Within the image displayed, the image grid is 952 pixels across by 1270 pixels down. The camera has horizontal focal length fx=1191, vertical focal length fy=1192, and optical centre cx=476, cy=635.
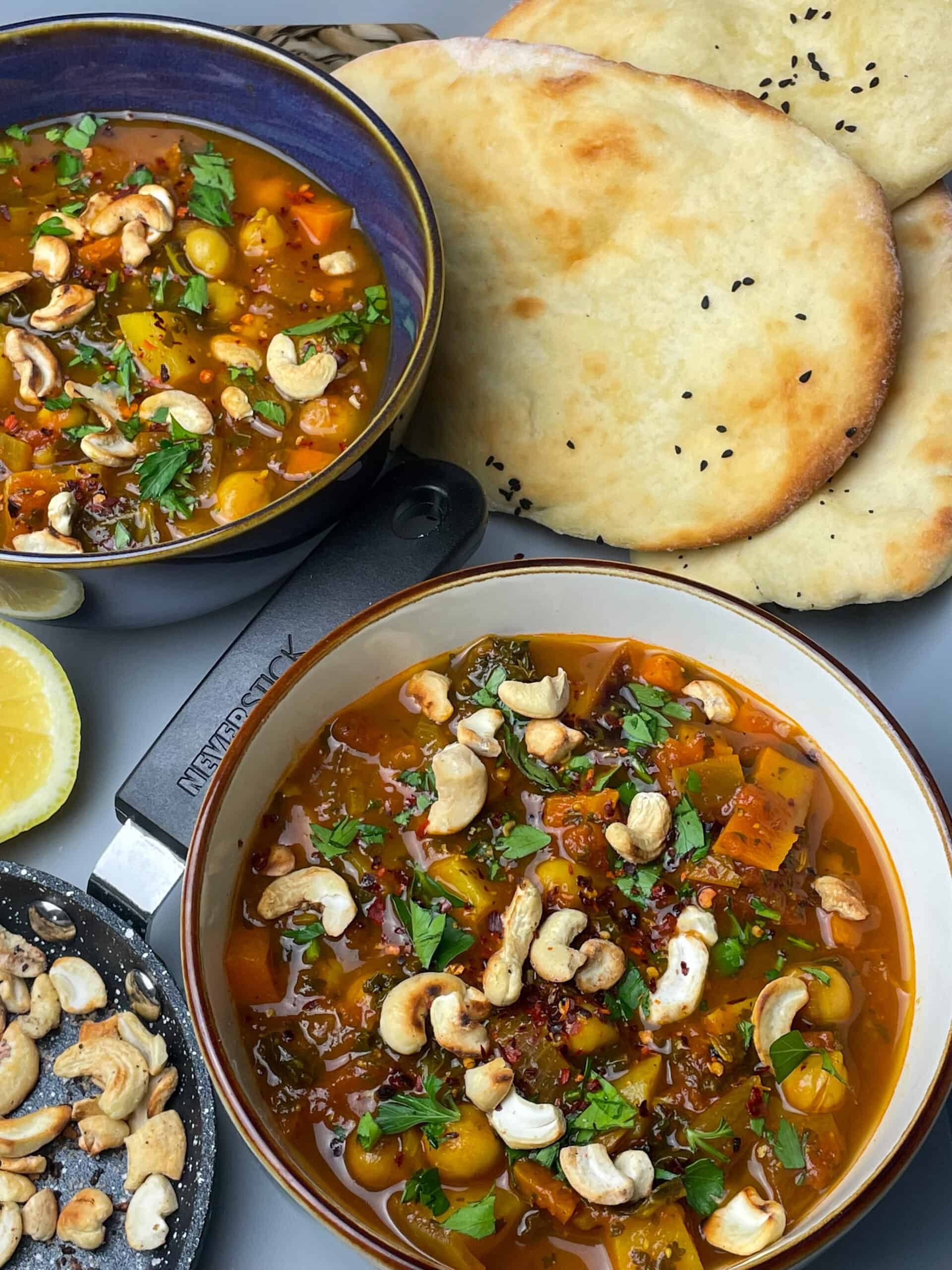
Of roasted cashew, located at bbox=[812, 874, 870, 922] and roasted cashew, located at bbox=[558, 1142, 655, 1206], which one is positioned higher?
roasted cashew, located at bbox=[812, 874, 870, 922]

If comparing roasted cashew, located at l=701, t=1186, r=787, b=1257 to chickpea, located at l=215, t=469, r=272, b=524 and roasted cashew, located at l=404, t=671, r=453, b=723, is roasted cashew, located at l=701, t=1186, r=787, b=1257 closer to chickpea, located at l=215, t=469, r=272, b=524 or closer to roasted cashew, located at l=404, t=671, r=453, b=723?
roasted cashew, located at l=404, t=671, r=453, b=723

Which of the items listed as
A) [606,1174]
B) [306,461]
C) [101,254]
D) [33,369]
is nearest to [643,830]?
[606,1174]

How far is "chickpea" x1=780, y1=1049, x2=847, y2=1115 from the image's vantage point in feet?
6.39

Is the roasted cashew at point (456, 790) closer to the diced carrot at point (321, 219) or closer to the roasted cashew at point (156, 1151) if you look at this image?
the roasted cashew at point (156, 1151)

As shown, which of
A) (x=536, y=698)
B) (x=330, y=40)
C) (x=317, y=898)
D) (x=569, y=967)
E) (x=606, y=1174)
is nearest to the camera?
(x=606, y=1174)

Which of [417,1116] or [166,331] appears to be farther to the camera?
[166,331]

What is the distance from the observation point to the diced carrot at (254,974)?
201cm

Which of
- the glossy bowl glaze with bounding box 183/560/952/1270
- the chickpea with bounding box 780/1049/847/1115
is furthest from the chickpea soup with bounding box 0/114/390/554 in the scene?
the chickpea with bounding box 780/1049/847/1115

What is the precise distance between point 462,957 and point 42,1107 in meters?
0.98

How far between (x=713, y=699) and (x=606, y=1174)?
0.85 meters

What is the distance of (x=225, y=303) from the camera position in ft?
8.39

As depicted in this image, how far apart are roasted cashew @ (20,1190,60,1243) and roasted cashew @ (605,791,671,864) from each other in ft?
4.14

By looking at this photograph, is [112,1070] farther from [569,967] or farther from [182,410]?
[182,410]

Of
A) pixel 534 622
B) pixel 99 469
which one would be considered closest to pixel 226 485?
pixel 99 469
